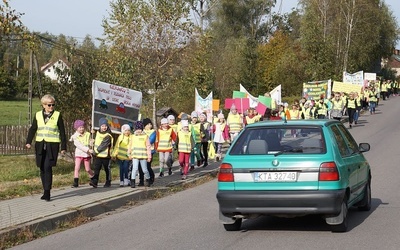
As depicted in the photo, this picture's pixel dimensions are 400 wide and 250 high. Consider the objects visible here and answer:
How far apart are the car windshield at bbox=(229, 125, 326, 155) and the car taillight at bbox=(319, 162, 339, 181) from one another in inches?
9.7

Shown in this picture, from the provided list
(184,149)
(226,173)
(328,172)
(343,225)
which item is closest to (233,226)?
(226,173)

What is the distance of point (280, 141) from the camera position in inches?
382

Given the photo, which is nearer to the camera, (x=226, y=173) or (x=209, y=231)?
(x=226, y=173)

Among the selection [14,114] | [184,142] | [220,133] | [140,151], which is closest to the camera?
[140,151]

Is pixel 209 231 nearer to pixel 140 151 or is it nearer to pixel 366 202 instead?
pixel 366 202

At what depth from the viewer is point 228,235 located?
31.3 ft

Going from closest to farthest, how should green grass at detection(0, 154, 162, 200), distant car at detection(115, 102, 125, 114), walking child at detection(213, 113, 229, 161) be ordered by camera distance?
green grass at detection(0, 154, 162, 200) < distant car at detection(115, 102, 125, 114) < walking child at detection(213, 113, 229, 161)

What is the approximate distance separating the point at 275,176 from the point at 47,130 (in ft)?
15.8

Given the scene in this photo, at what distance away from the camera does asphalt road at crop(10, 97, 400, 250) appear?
886 centimetres

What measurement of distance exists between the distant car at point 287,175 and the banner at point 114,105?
25.5 feet

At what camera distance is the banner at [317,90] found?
38.7 m

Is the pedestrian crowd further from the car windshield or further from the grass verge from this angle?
the grass verge

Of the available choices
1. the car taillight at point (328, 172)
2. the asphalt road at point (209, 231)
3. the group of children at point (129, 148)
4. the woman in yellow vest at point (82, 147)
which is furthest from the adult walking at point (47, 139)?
the car taillight at point (328, 172)

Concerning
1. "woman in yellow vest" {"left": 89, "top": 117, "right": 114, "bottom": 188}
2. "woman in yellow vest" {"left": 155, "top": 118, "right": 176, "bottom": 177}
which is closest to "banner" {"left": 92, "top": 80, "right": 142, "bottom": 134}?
"woman in yellow vest" {"left": 155, "top": 118, "right": 176, "bottom": 177}
